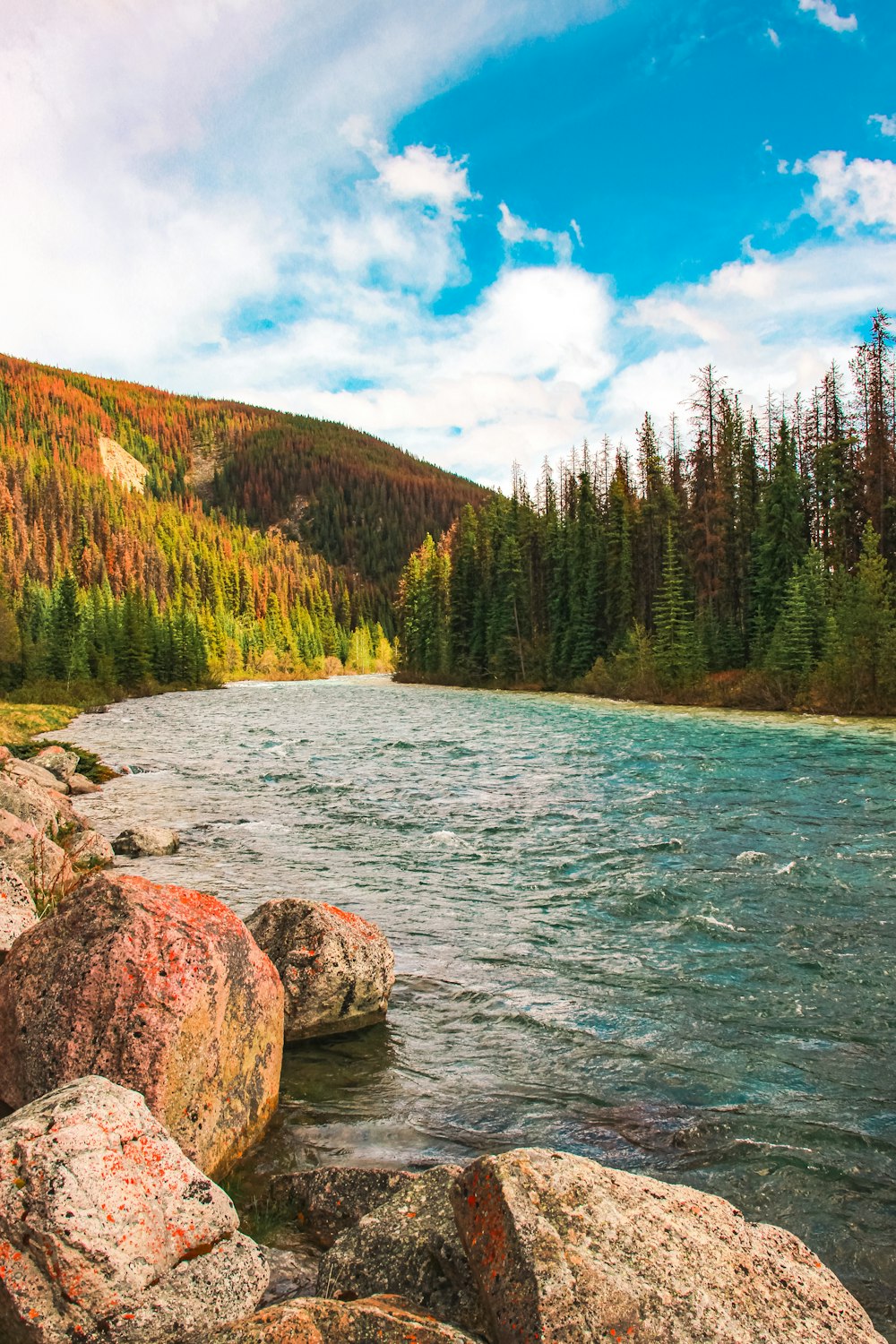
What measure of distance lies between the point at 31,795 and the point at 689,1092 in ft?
37.9

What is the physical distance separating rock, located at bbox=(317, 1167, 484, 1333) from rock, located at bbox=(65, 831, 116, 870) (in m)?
9.39

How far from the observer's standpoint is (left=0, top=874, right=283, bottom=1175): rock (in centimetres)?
501

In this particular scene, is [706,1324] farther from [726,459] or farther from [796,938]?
[726,459]

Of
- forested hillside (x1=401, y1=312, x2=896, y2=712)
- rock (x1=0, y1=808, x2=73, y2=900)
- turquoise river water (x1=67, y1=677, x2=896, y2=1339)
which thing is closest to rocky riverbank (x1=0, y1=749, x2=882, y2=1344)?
turquoise river water (x1=67, y1=677, x2=896, y2=1339)

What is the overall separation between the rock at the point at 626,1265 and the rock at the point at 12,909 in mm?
4690

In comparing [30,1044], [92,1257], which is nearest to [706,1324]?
[92,1257]

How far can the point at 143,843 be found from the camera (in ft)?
45.8

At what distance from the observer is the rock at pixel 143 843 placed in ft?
45.5

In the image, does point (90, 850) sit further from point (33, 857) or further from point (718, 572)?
point (718, 572)

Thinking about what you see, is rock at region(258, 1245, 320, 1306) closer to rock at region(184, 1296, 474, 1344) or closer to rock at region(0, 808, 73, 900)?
rock at region(184, 1296, 474, 1344)

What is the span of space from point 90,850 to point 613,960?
8.32 meters

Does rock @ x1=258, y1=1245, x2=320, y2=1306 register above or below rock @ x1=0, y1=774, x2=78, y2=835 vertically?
below

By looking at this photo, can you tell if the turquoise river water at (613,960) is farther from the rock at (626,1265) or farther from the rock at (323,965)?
the rock at (626,1265)

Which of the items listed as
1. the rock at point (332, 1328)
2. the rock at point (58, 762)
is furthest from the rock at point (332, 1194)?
the rock at point (58, 762)
